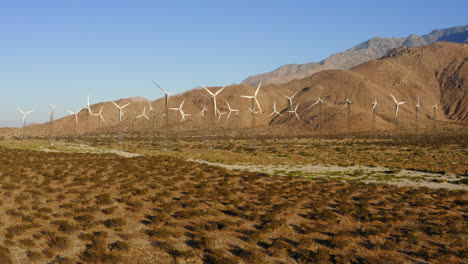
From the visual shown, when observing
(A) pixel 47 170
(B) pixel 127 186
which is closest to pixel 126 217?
(B) pixel 127 186

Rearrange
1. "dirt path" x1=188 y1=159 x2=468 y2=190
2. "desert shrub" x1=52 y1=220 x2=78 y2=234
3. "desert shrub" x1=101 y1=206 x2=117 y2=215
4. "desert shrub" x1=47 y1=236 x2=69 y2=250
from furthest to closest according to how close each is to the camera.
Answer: "dirt path" x1=188 y1=159 x2=468 y2=190
"desert shrub" x1=101 y1=206 x2=117 y2=215
"desert shrub" x1=52 y1=220 x2=78 y2=234
"desert shrub" x1=47 y1=236 x2=69 y2=250

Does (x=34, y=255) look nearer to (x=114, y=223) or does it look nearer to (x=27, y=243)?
(x=27, y=243)

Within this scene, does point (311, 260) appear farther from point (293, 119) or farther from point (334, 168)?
point (293, 119)

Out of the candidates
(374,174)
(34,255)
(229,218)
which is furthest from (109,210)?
(374,174)

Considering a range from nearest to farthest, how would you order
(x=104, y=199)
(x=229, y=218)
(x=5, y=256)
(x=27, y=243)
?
(x=5, y=256)
(x=27, y=243)
(x=229, y=218)
(x=104, y=199)

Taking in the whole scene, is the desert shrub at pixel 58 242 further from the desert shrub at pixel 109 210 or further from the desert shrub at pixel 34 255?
the desert shrub at pixel 109 210

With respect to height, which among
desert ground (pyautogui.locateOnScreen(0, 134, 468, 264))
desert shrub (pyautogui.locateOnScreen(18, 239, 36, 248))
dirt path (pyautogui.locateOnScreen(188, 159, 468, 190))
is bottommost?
dirt path (pyautogui.locateOnScreen(188, 159, 468, 190))

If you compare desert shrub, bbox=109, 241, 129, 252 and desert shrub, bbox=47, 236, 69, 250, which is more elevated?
desert shrub, bbox=47, 236, 69, 250

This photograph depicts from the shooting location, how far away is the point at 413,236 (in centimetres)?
1686

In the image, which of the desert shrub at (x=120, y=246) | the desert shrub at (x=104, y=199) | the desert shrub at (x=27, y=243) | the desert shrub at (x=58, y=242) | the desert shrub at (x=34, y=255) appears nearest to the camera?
the desert shrub at (x=34, y=255)

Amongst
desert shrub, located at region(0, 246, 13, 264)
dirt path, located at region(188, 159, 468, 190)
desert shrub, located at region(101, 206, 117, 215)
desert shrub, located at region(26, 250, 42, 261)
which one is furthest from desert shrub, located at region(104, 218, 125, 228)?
dirt path, located at region(188, 159, 468, 190)

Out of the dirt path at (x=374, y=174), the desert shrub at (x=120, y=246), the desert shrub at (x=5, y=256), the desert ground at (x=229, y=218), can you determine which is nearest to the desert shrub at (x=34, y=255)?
the desert ground at (x=229, y=218)

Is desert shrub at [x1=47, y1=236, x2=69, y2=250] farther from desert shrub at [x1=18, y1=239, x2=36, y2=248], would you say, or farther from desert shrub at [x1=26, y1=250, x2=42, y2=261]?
desert shrub at [x1=26, y1=250, x2=42, y2=261]

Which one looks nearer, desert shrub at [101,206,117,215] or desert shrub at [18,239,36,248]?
desert shrub at [18,239,36,248]
